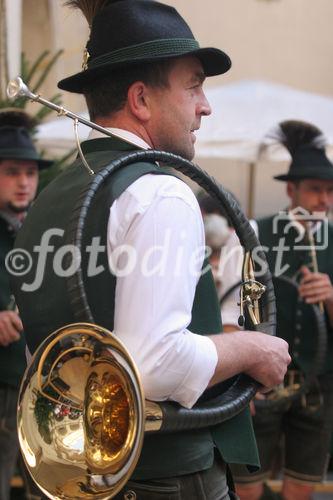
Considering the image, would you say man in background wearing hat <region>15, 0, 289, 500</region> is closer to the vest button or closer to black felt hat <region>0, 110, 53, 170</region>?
the vest button

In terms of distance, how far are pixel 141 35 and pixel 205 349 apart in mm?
854

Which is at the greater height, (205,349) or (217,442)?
(205,349)

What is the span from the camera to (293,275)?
5.05m

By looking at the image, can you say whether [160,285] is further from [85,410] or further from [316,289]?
[316,289]

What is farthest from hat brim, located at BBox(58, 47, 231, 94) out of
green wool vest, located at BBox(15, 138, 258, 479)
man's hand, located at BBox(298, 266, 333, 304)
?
man's hand, located at BBox(298, 266, 333, 304)

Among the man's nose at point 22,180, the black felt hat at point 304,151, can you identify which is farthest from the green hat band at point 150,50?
the black felt hat at point 304,151

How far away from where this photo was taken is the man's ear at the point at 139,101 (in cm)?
245

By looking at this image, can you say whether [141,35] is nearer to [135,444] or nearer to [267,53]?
[135,444]

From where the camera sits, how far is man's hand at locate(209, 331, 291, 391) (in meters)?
2.23

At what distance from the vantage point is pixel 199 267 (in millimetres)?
2266

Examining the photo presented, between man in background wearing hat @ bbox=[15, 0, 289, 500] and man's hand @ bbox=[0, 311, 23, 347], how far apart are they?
198 cm

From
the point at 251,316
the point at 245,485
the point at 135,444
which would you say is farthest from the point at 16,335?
the point at 135,444

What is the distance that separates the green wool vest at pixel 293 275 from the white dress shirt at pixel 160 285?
2.72 meters

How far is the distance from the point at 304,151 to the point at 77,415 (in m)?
3.38
